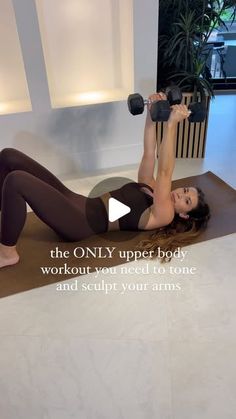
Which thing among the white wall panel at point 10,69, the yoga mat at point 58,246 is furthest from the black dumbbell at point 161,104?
the white wall panel at point 10,69

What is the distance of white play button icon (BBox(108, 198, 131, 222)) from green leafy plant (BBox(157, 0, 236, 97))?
1414 millimetres

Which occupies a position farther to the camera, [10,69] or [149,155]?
[10,69]

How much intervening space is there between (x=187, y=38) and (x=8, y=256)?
206 centimetres

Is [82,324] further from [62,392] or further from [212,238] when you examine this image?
[212,238]

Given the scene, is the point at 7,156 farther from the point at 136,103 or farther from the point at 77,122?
the point at 77,122

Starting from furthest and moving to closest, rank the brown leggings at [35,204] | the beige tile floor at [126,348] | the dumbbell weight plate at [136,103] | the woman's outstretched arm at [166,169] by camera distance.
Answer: the dumbbell weight plate at [136,103]
the woman's outstretched arm at [166,169]
the brown leggings at [35,204]
the beige tile floor at [126,348]

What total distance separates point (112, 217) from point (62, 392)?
0.87 meters

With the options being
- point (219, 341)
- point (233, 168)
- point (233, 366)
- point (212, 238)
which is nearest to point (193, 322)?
point (219, 341)

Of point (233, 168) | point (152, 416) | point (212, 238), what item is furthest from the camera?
point (233, 168)

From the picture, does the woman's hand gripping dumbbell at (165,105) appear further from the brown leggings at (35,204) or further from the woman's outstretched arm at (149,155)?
the brown leggings at (35,204)

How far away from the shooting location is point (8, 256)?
1740 mm

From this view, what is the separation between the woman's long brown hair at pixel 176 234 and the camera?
1848 millimetres

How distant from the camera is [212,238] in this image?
76.9 inches

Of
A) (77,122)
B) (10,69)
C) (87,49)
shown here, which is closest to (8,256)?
(77,122)
